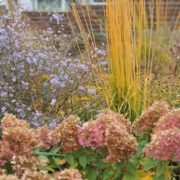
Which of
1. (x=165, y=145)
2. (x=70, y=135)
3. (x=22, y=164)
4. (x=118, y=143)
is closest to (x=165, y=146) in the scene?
(x=165, y=145)

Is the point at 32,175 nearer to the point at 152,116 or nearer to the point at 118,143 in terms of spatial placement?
the point at 118,143

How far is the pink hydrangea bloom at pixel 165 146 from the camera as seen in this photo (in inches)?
73.2

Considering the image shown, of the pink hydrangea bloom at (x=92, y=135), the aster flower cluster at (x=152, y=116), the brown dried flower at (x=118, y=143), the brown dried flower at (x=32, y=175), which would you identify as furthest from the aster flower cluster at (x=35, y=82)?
the brown dried flower at (x=32, y=175)

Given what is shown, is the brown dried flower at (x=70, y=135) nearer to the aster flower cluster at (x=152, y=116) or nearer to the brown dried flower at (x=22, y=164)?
the brown dried flower at (x=22, y=164)

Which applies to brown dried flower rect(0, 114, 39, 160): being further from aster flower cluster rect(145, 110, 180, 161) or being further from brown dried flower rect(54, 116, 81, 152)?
aster flower cluster rect(145, 110, 180, 161)

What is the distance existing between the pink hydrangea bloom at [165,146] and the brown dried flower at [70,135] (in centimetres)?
31

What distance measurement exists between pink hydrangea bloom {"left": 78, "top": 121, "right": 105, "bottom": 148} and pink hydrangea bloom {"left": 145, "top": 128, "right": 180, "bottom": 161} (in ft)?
0.62

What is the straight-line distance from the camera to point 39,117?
3.37 m

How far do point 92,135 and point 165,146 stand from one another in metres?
0.30

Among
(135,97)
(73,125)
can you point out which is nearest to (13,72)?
(135,97)

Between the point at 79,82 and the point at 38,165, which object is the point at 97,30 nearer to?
the point at 79,82

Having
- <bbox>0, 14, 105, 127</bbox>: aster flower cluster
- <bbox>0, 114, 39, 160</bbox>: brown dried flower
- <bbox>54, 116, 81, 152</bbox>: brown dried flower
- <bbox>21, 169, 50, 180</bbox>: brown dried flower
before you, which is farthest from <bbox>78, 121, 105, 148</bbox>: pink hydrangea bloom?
<bbox>0, 14, 105, 127</bbox>: aster flower cluster

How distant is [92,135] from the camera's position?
2.01 m

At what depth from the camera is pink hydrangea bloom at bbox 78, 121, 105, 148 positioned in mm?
1982
